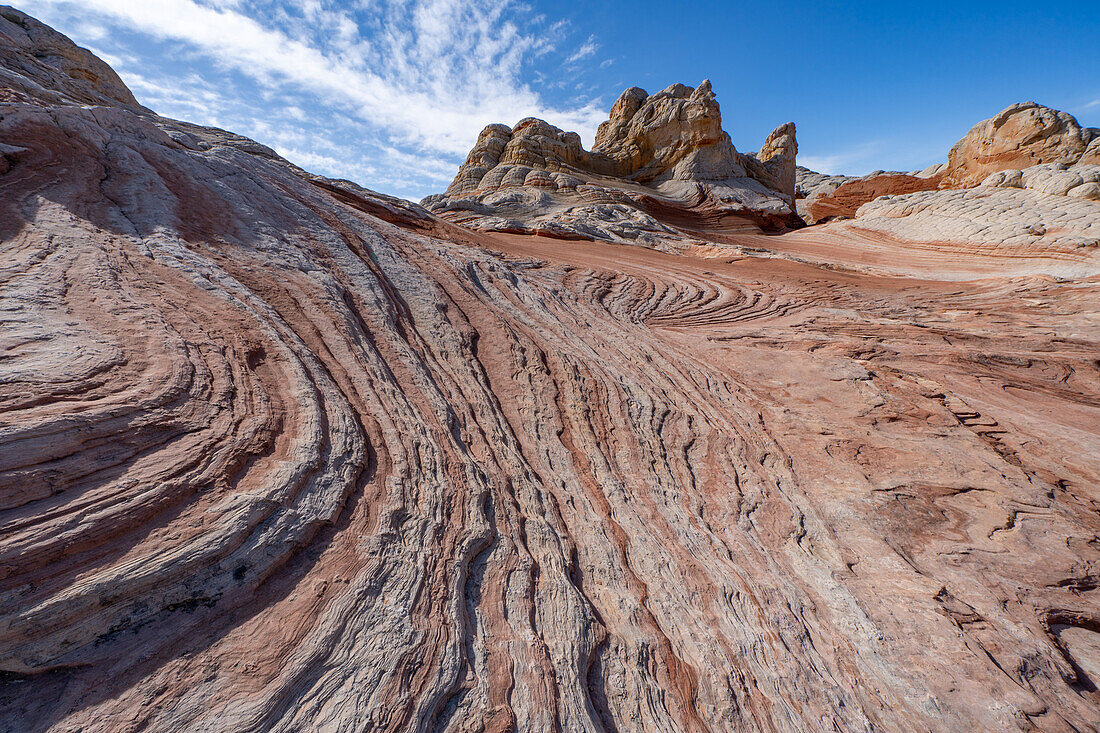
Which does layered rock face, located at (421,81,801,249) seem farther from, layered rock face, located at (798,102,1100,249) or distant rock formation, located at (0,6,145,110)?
distant rock formation, located at (0,6,145,110)

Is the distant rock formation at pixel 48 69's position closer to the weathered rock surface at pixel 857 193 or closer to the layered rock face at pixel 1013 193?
the layered rock face at pixel 1013 193

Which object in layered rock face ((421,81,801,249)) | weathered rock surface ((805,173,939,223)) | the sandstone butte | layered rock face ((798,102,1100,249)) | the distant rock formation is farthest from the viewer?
weathered rock surface ((805,173,939,223))

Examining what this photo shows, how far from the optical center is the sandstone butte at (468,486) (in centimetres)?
280

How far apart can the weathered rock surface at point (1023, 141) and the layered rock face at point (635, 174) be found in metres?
11.0

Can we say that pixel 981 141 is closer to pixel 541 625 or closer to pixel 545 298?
pixel 545 298

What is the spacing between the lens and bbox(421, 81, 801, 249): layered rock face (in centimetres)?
2338

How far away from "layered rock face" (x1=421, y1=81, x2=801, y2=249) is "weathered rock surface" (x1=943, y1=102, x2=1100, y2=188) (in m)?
11.0

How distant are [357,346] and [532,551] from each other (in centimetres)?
362

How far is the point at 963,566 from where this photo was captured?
4.71 m

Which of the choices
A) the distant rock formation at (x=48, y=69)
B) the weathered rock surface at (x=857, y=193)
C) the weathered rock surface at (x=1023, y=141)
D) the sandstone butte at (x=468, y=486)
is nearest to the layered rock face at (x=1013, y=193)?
the weathered rock surface at (x=1023, y=141)

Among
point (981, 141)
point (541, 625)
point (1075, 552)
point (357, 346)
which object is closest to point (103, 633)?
point (541, 625)

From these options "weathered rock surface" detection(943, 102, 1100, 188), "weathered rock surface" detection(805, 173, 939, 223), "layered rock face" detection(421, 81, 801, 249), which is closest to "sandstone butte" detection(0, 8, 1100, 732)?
"layered rock face" detection(421, 81, 801, 249)

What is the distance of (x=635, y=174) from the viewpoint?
33406 mm

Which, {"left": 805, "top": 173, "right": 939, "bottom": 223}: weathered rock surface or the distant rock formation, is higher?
the distant rock formation
